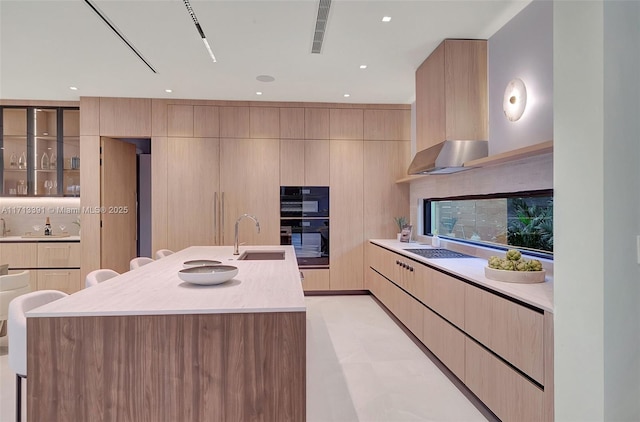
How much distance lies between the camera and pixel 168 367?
146cm

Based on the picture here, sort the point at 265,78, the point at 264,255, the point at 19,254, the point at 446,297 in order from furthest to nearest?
the point at 19,254 → the point at 265,78 → the point at 264,255 → the point at 446,297

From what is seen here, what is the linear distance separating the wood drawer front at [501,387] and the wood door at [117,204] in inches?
192

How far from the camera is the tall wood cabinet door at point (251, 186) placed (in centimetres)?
507

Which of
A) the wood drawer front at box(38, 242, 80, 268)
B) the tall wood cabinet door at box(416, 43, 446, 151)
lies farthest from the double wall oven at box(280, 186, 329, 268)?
the wood drawer front at box(38, 242, 80, 268)

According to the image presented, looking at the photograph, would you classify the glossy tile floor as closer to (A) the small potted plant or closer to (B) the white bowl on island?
(B) the white bowl on island

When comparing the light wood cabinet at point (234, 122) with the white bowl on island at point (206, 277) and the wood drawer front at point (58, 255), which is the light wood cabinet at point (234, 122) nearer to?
the wood drawer front at point (58, 255)

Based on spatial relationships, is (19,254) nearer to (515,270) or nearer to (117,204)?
(117,204)

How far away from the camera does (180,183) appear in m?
4.99

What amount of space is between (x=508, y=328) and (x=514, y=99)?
6.02 ft

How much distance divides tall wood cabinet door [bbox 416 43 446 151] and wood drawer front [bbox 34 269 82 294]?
4944 millimetres

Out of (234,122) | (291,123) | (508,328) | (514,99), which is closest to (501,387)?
(508,328)

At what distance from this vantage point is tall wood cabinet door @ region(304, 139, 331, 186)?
5168 mm

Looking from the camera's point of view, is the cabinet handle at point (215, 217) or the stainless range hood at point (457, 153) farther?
the cabinet handle at point (215, 217)

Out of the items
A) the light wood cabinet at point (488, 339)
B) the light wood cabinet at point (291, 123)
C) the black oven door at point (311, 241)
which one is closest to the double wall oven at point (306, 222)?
the black oven door at point (311, 241)
